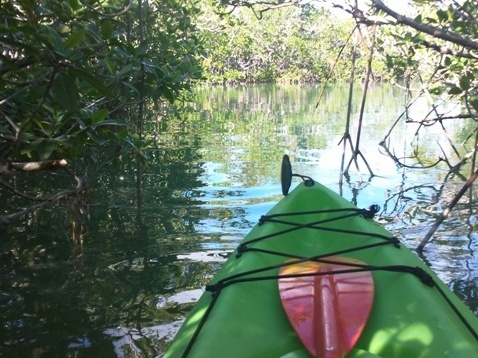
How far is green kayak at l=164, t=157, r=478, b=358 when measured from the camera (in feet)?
6.28

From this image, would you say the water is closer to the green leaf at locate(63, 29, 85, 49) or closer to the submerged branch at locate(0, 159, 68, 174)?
the submerged branch at locate(0, 159, 68, 174)

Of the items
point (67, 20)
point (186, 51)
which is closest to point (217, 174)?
point (186, 51)

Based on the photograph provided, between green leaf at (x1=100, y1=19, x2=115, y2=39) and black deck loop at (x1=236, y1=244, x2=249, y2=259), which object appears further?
black deck loop at (x1=236, y1=244, x2=249, y2=259)

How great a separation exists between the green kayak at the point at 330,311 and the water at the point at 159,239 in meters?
0.75

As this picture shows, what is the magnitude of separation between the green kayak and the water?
0.75m

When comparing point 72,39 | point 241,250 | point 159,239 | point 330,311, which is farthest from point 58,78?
point 159,239

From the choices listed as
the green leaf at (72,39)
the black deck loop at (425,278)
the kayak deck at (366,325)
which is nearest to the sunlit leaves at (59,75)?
the green leaf at (72,39)

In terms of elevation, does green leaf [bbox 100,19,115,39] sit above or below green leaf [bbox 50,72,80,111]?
above

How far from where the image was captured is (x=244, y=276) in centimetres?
255

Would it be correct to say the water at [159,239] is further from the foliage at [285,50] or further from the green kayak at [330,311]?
the foliage at [285,50]

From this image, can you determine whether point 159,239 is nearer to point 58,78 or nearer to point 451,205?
point 451,205

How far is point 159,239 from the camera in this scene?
4746 mm

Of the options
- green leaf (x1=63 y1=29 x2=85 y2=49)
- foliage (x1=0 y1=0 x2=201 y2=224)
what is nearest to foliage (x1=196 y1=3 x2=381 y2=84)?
foliage (x1=0 y1=0 x2=201 y2=224)

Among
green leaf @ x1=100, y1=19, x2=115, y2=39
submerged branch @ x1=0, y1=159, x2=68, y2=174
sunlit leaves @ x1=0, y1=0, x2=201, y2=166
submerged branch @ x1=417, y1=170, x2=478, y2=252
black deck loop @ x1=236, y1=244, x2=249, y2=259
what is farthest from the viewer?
submerged branch @ x1=417, y1=170, x2=478, y2=252
